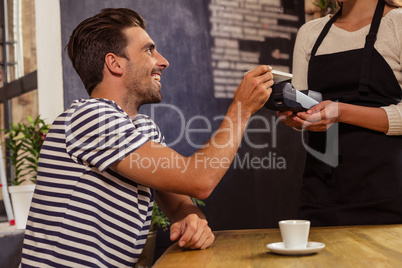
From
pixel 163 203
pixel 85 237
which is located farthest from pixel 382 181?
pixel 85 237

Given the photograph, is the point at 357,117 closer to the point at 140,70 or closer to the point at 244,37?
the point at 140,70

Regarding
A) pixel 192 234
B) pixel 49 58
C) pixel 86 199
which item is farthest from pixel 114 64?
pixel 49 58

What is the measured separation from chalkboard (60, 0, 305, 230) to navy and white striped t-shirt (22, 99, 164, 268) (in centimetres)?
198

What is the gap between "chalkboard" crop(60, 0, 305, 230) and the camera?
129 inches

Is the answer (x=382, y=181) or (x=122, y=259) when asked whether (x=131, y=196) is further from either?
(x=382, y=181)

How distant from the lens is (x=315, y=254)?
947 mm

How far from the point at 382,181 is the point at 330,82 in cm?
38

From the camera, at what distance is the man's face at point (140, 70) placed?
146 centimetres

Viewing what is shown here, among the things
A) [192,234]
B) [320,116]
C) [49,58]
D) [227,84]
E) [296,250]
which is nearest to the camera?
[296,250]

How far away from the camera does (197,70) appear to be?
133 inches

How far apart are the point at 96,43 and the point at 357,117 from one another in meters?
0.86

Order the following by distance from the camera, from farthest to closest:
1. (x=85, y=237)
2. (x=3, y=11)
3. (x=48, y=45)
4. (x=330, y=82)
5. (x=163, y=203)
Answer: (x=3, y=11)
(x=48, y=45)
(x=330, y=82)
(x=163, y=203)
(x=85, y=237)

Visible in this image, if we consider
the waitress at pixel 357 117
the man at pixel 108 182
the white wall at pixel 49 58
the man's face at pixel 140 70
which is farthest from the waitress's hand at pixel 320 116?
the white wall at pixel 49 58

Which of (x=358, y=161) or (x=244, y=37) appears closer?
(x=358, y=161)
